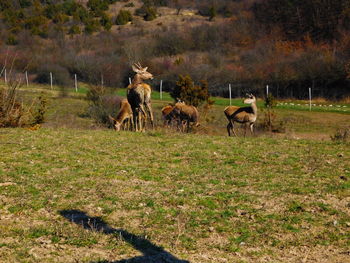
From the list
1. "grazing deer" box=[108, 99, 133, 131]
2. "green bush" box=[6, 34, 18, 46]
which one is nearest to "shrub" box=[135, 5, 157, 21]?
"green bush" box=[6, 34, 18, 46]

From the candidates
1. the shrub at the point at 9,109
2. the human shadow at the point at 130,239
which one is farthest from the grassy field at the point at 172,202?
the shrub at the point at 9,109

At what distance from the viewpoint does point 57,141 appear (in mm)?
12367

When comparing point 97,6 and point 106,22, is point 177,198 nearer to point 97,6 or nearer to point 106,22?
point 106,22

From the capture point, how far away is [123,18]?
269 feet

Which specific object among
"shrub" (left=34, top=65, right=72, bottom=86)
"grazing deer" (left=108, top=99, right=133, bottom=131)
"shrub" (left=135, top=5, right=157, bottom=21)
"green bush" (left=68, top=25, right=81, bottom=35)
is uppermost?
"shrub" (left=135, top=5, right=157, bottom=21)

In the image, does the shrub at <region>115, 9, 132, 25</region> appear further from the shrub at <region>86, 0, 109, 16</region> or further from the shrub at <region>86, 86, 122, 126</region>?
the shrub at <region>86, 86, 122, 126</region>

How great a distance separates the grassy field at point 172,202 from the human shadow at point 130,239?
0.04ft

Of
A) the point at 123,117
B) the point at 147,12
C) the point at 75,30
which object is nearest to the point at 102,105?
the point at 123,117

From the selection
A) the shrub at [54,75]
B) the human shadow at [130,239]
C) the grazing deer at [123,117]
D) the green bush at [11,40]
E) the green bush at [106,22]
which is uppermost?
the green bush at [106,22]

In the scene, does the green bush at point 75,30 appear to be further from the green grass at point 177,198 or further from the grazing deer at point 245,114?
the green grass at point 177,198

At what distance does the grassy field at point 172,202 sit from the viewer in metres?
5.88

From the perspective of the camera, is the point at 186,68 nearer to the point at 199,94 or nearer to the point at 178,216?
the point at 199,94

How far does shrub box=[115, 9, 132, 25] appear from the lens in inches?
3216

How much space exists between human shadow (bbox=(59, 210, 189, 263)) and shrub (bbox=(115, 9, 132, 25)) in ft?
253
